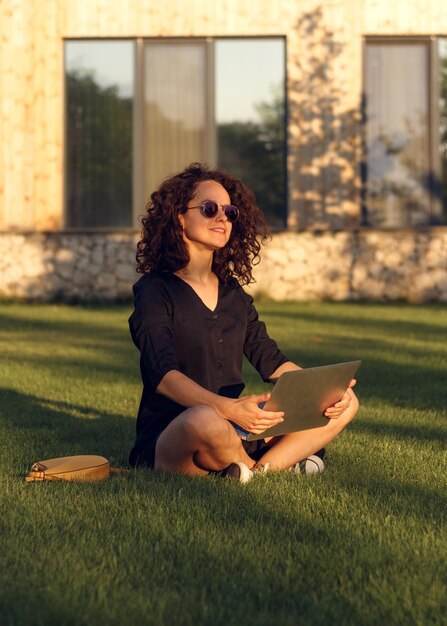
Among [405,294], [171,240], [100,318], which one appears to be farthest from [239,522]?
[405,294]

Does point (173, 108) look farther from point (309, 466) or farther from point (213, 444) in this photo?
point (213, 444)

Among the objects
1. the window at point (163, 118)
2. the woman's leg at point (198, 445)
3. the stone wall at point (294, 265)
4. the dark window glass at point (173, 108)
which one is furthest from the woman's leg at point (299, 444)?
the dark window glass at point (173, 108)

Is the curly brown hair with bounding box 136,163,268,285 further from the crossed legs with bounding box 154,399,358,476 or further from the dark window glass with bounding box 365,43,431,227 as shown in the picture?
the dark window glass with bounding box 365,43,431,227

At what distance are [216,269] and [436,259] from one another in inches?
497

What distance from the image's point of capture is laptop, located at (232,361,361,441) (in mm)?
4469

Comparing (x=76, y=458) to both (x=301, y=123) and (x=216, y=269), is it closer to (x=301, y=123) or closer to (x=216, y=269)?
(x=216, y=269)

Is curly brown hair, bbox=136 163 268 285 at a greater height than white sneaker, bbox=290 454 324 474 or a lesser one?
greater

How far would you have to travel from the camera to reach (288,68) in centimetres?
1744

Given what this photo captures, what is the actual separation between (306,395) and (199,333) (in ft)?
2.09

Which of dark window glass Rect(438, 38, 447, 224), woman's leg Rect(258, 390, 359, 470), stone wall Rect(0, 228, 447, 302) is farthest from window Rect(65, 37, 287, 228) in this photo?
woman's leg Rect(258, 390, 359, 470)

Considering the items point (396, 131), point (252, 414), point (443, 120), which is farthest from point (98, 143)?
point (252, 414)

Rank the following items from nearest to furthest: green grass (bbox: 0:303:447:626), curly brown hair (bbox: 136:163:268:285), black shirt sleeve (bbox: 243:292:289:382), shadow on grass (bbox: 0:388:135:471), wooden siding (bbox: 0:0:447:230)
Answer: green grass (bbox: 0:303:447:626), curly brown hair (bbox: 136:163:268:285), black shirt sleeve (bbox: 243:292:289:382), shadow on grass (bbox: 0:388:135:471), wooden siding (bbox: 0:0:447:230)

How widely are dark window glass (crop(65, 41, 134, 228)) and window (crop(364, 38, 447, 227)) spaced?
151 inches

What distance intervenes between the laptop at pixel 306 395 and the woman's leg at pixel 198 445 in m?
0.11
